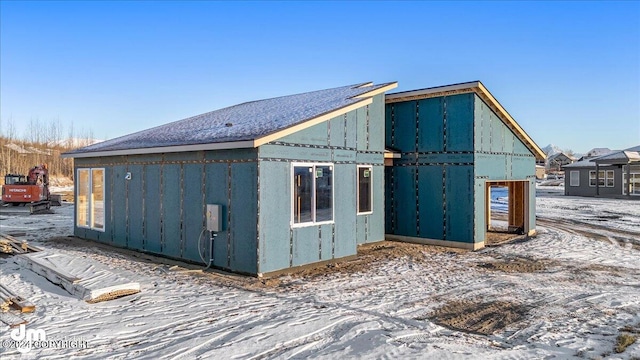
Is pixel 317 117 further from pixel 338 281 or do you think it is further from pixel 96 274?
pixel 96 274

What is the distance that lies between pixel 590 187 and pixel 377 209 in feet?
99.1

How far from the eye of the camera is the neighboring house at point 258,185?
925 cm

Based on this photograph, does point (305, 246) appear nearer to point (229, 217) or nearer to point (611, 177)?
point (229, 217)

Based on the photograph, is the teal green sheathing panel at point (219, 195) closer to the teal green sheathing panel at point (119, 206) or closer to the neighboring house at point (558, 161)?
the teal green sheathing panel at point (119, 206)

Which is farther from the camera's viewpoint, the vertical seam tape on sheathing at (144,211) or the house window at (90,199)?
the house window at (90,199)

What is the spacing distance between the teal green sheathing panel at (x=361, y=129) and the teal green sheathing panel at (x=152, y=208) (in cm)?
508

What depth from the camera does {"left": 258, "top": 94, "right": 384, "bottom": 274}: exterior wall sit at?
9.18 m

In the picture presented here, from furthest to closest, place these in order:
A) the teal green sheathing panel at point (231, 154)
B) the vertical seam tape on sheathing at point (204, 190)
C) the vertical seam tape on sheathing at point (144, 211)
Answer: the vertical seam tape on sheathing at point (144, 211), the vertical seam tape on sheathing at point (204, 190), the teal green sheathing panel at point (231, 154)

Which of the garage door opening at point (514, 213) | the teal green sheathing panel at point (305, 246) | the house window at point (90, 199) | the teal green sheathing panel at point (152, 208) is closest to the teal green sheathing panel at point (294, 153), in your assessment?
the teal green sheathing panel at point (305, 246)

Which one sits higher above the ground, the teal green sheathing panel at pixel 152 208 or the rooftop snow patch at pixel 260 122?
the rooftop snow patch at pixel 260 122

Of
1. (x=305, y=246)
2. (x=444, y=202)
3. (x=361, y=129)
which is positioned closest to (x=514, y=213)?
(x=444, y=202)

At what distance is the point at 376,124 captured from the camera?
1280cm

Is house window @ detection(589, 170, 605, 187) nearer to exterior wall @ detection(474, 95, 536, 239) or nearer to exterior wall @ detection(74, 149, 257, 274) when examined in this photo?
exterior wall @ detection(474, 95, 536, 239)

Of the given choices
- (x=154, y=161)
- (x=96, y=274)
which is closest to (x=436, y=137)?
(x=154, y=161)
